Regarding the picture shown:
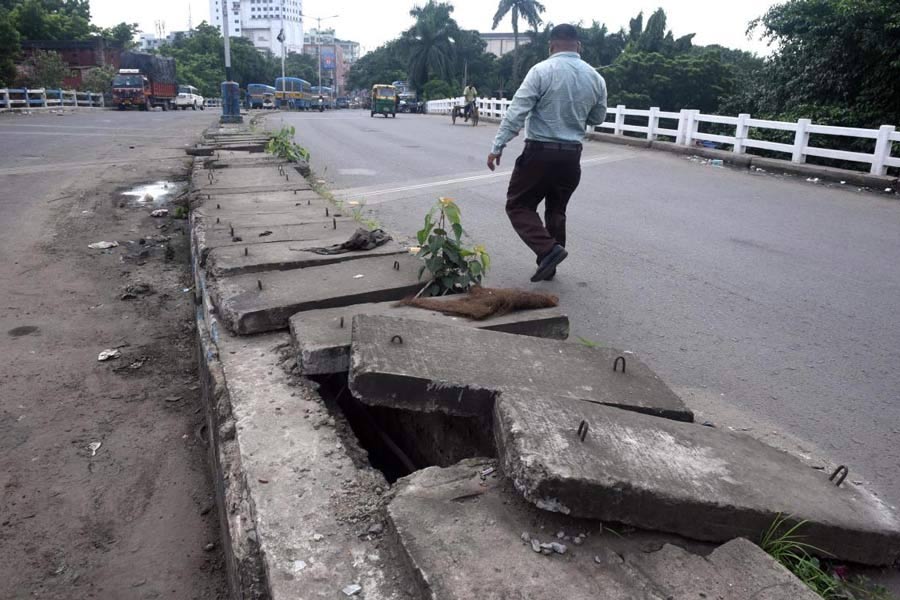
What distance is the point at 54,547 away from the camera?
8.42ft

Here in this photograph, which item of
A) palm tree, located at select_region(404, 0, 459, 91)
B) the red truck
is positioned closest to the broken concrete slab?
the red truck

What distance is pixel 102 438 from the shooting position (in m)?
3.34

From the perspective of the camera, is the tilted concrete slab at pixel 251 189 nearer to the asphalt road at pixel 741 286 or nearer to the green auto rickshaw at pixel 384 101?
the asphalt road at pixel 741 286

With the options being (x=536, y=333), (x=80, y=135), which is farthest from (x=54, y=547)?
(x=80, y=135)

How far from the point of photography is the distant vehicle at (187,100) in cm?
4912

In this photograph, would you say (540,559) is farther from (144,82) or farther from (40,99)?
(144,82)

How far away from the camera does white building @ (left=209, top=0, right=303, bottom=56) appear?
125494 mm

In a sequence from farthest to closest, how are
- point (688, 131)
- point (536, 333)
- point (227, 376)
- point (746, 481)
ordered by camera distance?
1. point (688, 131)
2. point (536, 333)
3. point (227, 376)
4. point (746, 481)

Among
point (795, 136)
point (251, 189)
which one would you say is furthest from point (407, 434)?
point (795, 136)

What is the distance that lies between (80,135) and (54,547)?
61.6ft

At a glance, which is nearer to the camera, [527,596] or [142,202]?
[527,596]

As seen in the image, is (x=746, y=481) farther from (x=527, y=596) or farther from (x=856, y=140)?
(x=856, y=140)

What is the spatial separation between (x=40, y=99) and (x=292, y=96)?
95.4ft

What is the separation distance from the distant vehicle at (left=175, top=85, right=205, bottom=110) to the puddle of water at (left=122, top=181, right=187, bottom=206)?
4134 centimetres
